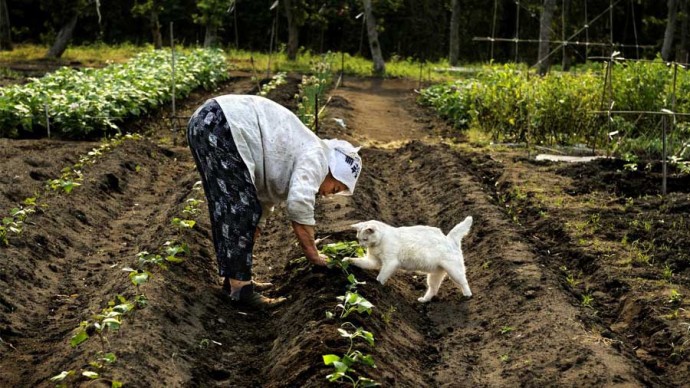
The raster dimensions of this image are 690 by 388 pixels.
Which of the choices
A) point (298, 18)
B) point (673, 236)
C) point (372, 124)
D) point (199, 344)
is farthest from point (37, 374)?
point (298, 18)

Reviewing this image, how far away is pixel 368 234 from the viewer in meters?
6.62

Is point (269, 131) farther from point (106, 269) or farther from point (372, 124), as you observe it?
point (372, 124)

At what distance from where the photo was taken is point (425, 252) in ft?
21.9

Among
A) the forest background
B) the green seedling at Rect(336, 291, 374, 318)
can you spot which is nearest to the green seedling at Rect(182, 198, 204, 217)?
the green seedling at Rect(336, 291, 374, 318)

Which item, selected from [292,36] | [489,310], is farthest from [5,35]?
[489,310]

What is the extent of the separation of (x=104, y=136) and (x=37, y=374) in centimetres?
935

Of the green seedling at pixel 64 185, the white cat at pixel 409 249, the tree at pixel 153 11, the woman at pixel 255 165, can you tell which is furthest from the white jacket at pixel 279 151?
the tree at pixel 153 11

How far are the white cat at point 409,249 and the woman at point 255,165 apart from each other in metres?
0.37

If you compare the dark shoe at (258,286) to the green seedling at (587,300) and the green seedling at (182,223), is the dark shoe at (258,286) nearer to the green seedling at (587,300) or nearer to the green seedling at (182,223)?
the green seedling at (182,223)

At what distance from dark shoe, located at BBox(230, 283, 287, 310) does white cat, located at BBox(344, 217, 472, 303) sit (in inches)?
23.4

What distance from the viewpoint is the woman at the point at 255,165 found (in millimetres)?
6336

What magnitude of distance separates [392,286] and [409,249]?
2.15 ft

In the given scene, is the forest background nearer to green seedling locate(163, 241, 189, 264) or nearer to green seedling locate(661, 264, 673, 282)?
green seedling locate(661, 264, 673, 282)

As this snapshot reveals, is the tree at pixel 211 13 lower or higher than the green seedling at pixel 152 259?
higher
